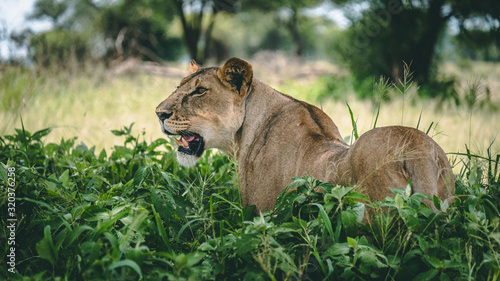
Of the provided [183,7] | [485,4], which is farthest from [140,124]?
[183,7]

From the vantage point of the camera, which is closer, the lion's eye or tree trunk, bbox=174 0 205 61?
the lion's eye

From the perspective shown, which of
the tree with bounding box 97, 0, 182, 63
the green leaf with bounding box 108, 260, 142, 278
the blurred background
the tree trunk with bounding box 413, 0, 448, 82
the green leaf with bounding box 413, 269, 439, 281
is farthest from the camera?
the tree with bounding box 97, 0, 182, 63

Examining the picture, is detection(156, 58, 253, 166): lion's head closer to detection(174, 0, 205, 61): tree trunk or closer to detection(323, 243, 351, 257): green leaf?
detection(323, 243, 351, 257): green leaf

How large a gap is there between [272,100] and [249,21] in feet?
117

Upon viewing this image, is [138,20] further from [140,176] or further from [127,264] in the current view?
[127,264]

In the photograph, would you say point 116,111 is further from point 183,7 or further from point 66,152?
point 183,7

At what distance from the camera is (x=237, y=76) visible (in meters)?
3.04

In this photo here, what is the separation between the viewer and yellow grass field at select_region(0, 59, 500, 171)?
6.07 metres

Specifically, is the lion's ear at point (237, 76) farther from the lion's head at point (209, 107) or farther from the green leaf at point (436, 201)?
the green leaf at point (436, 201)

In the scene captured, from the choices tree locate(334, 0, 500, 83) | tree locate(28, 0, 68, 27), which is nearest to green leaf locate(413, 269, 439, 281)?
tree locate(334, 0, 500, 83)

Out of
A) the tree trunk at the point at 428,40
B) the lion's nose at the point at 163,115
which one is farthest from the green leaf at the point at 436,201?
the tree trunk at the point at 428,40

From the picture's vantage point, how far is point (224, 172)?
3.66 metres

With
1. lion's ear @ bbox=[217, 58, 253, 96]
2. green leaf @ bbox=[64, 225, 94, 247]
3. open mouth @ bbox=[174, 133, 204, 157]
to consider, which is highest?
lion's ear @ bbox=[217, 58, 253, 96]

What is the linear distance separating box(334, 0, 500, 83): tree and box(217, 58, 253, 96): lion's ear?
25.8 ft
